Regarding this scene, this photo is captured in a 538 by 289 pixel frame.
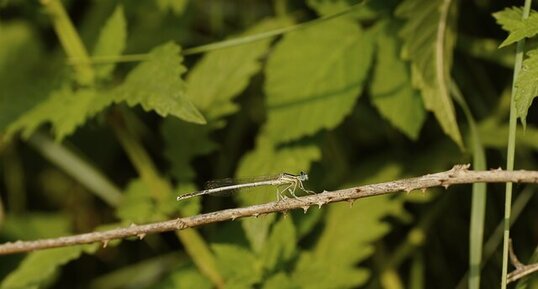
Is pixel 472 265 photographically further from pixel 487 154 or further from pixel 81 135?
pixel 81 135

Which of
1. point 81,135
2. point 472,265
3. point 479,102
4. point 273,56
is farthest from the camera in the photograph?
point 81,135

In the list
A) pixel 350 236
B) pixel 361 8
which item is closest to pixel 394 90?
pixel 361 8

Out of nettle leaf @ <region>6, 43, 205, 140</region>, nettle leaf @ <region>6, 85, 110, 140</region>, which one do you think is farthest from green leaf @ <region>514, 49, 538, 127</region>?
nettle leaf @ <region>6, 85, 110, 140</region>

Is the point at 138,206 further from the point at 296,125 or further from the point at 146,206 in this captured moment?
the point at 296,125

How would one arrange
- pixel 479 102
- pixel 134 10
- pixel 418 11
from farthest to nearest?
pixel 134 10, pixel 479 102, pixel 418 11

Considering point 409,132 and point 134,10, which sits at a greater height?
point 134,10

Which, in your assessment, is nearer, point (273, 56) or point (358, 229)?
point (273, 56)

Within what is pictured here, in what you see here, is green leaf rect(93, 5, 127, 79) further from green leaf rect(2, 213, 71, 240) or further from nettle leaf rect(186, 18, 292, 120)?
green leaf rect(2, 213, 71, 240)

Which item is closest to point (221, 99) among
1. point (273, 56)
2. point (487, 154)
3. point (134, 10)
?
point (273, 56)
